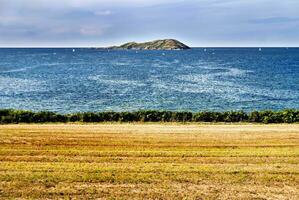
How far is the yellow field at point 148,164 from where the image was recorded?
1538 cm

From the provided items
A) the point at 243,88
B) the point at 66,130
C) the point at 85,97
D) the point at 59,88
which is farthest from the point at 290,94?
the point at 66,130

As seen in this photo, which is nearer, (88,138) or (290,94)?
(88,138)

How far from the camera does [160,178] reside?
16719 mm

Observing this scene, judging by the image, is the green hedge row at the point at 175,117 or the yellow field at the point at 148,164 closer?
the yellow field at the point at 148,164

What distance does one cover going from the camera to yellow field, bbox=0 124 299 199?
15.4m

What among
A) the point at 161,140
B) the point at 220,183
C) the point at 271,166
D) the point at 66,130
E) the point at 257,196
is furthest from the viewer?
the point at 66,130

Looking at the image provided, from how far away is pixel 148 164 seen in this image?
61.3ft

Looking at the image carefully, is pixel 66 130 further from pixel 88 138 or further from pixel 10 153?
pixel 10 153

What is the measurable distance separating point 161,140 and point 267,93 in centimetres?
5188

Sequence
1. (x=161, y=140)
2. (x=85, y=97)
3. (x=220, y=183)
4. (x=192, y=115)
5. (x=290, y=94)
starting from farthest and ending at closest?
(x=290, y=94), (x=85, y=97), (x=192, y=115), (x=161, y=140), (x=220, y=183)

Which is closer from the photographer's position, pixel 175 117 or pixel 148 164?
pixel 148 164

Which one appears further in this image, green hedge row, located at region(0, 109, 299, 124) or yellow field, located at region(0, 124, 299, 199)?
green hedge row, located at region(0, 109, 299, 124)

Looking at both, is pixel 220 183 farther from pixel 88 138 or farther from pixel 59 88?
pixel 59 88

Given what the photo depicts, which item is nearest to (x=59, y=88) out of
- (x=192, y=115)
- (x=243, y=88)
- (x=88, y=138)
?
(x=243, y=88)
